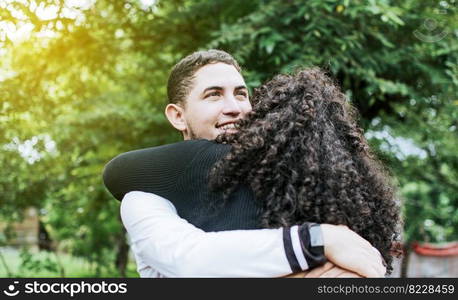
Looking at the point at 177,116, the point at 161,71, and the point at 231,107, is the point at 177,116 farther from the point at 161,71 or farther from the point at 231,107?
the point at 161,71

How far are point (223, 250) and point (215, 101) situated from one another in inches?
29.2

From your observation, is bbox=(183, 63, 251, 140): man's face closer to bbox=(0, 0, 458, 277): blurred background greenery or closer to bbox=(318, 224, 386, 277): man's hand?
bbox=(318, 224, 386, 277): man's hand

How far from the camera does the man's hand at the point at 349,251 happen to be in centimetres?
160

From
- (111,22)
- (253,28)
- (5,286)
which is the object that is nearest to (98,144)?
(111,22)

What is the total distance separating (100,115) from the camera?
6.75 m

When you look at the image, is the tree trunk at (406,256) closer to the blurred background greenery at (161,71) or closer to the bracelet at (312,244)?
the blurred background greenery at (161,71)

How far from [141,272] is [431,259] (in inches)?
451

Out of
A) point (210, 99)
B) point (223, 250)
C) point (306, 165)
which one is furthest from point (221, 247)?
point (210, 99)

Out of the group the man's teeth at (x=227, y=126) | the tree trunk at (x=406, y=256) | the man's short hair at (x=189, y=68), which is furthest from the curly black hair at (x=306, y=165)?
the tree trunk at (x=406, y=256)

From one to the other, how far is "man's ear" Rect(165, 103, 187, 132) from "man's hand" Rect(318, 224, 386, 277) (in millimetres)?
880

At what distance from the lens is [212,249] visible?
1597 millimetres

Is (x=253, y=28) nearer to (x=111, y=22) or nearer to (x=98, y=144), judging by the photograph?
(x=111, y=22)

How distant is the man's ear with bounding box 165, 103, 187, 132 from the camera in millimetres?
2277

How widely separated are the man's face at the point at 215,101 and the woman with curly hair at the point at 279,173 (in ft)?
0.73
